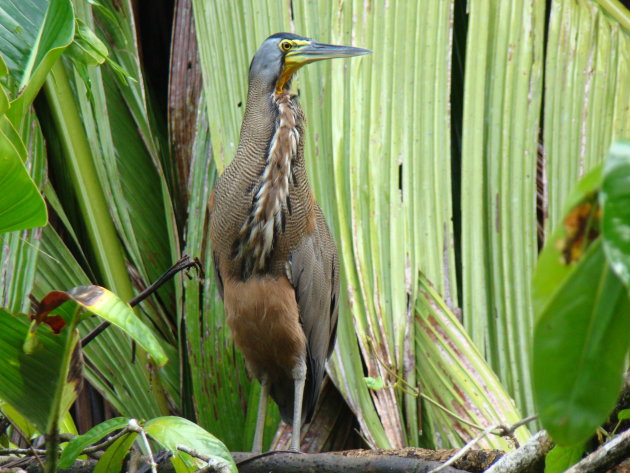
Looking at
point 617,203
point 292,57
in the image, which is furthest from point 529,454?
point 292,57

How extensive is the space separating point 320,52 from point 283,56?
15cm

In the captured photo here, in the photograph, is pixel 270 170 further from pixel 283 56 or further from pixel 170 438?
pixel 170 438

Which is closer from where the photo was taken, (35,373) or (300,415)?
(35,373)

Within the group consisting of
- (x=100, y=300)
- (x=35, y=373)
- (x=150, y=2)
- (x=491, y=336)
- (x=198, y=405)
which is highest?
(x=150, y=2)

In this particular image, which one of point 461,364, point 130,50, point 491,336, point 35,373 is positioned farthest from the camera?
point 130,50

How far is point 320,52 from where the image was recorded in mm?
2947

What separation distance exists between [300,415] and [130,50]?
1.93 metres

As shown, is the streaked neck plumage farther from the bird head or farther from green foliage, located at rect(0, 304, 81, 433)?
green foliage, located at rect(0, 304, 81, 433)

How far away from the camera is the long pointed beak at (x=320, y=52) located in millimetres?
2889

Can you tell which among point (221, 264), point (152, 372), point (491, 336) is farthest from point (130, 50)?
point (491, 336)

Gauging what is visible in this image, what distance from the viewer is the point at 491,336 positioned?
289 centimetres

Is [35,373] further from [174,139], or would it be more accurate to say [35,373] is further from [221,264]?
[174,139]

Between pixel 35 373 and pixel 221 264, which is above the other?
pixel 35 373

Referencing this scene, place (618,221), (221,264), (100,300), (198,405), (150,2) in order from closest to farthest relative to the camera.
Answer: (618,221)
(100,300)
(221,264)
(198,405)
(150,2)
